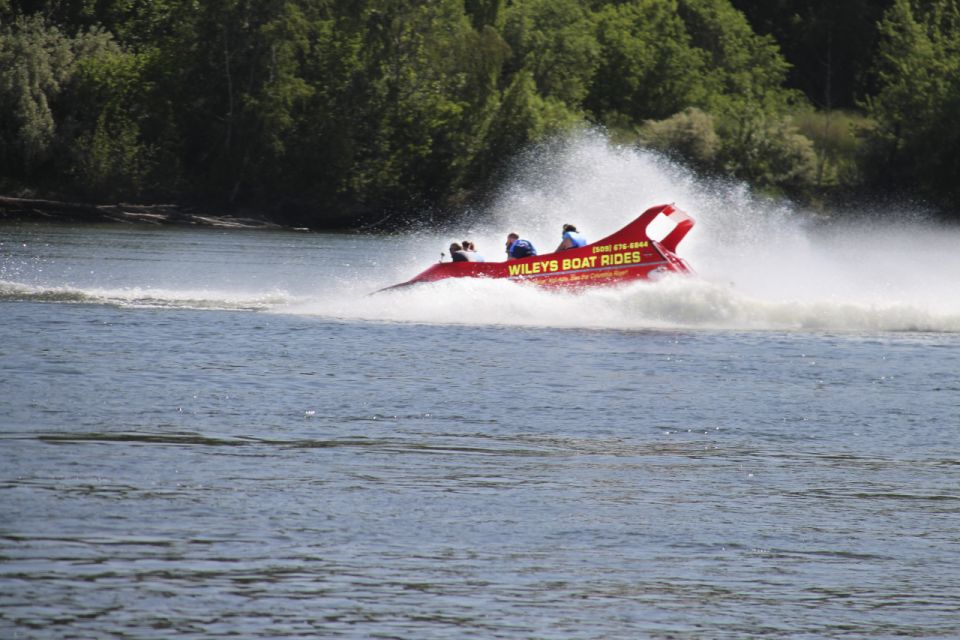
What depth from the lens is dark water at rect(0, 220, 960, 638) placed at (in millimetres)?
9773

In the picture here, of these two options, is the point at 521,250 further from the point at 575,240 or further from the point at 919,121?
the point at 919,121

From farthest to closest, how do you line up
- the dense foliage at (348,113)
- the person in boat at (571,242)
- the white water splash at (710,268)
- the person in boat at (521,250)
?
the dense foliage at (348,113) < the person in boat at (521,250) < the person in boat at (571,242) < the white water splash at (710,268)

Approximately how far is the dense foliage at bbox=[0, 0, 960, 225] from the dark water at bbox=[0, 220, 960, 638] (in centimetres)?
4895

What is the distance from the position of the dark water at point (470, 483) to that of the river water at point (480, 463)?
0.04 m

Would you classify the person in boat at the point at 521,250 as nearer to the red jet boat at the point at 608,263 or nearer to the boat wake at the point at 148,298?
the red jet boat at the point at 608,263

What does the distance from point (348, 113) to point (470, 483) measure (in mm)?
64226

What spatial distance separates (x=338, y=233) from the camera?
71.9 meters

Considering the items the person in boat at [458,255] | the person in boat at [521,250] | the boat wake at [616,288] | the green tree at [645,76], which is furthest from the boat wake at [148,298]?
the green tree at [645,76]

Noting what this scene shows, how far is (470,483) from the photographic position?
13.1 m

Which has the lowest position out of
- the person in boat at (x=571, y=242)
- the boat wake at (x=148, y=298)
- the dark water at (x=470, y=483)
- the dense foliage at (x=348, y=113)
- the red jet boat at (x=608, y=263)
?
the dark water at (x=470, y=483)

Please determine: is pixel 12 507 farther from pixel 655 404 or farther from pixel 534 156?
pixel 534 156

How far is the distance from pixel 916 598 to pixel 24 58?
2594 inches

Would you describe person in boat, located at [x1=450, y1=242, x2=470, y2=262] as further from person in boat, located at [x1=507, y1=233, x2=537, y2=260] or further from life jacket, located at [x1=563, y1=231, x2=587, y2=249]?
life jacket, located at [x1=563, y1=231, x2=587, y2=249]

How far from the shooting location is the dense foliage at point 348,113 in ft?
236
